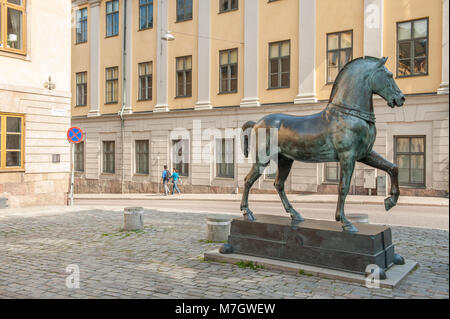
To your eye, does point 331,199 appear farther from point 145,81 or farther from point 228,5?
point 145,81

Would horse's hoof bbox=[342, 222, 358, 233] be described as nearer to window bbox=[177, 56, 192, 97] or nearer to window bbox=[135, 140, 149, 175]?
window bbox=[177, 56, 192, 97]

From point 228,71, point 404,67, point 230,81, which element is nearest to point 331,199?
point 404,67

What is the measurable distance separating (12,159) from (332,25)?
16065mm

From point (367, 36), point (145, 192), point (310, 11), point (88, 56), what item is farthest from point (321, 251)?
point (88, 56)

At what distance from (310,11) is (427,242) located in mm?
15820

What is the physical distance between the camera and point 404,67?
1964 centimetres

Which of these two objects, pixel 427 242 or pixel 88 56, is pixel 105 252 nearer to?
pixel 427 242

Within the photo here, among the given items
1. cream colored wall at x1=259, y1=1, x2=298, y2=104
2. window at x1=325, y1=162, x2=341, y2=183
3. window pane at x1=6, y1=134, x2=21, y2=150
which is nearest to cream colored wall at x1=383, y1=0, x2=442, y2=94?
cream colored wall at x1=259, y1=1, x2=298, y2=104

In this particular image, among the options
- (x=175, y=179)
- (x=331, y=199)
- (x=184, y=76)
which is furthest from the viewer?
(x=184, y=76)

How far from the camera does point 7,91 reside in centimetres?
1496

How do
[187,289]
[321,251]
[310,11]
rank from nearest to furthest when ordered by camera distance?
1. [187,289]
2. [321,251]
3. [310,11]

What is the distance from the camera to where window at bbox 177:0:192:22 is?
87.4ft

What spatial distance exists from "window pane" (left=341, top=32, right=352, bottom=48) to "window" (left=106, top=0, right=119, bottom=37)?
54.7ft

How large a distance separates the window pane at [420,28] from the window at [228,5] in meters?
10.1
